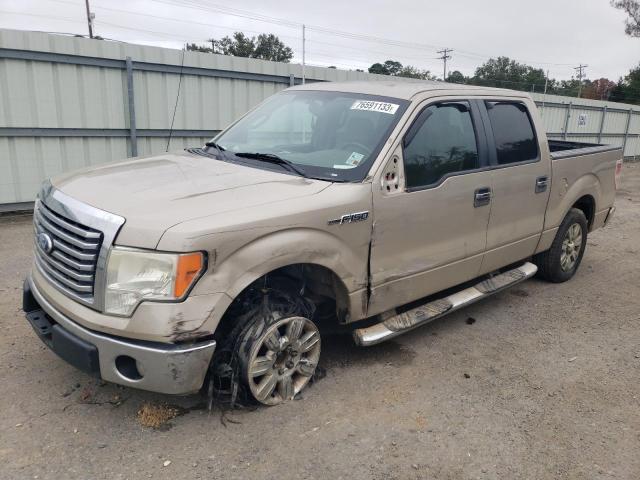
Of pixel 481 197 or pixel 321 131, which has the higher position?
pixel 321 131

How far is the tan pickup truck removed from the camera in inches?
104

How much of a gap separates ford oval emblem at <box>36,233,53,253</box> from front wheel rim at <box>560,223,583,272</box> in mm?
4756

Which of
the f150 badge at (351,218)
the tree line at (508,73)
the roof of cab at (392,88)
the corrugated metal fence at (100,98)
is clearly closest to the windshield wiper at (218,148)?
the roof of cab at (392,88)

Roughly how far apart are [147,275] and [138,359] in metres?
0.43

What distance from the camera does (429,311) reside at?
13.2 feet

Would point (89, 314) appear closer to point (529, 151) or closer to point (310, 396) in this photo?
point (310, 396)

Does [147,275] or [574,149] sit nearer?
[147,275]

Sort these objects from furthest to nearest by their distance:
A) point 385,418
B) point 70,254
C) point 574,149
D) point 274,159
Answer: point 574,149 < point 274,159 < point 385,418 < point 70,254

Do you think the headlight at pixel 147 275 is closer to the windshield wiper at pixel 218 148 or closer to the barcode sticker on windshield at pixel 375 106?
the windshield wiper at pixel 218 148

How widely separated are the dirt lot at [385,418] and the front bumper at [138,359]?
40 cm

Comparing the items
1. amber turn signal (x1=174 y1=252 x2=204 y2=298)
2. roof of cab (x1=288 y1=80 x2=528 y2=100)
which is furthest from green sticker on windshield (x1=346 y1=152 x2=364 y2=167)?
amber turn signal (x1=174 y1=252 x2=204 y2=298)

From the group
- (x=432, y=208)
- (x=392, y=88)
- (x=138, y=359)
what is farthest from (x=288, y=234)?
(x=392, y=88)

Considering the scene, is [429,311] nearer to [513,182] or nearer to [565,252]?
[513,182]

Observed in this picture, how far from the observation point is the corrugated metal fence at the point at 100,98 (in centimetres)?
756
